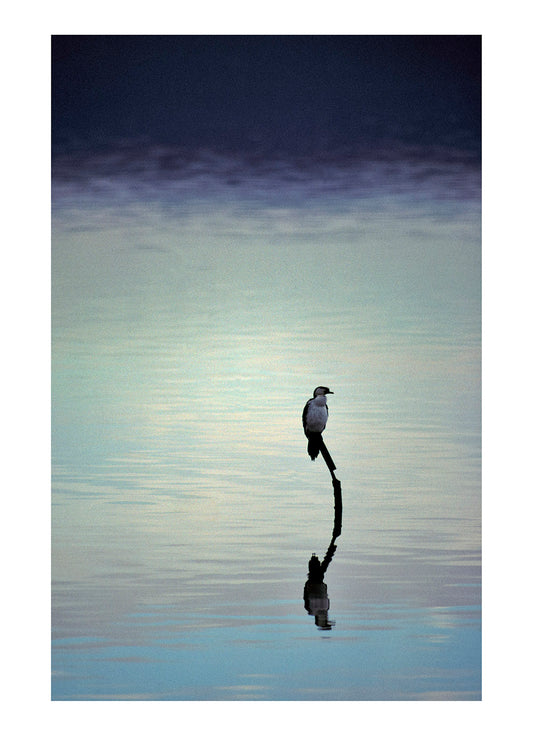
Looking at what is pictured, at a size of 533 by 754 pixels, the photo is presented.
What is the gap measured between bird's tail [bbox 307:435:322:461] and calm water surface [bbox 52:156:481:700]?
0.11 feet

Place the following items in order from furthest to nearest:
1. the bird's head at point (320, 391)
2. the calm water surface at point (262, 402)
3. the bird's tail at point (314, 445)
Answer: the bird's tail at point (314, 445), the bird's head at point (320, 391), the calm water surface at point (262, 402)

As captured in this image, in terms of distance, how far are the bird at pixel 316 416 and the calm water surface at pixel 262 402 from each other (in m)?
0.04

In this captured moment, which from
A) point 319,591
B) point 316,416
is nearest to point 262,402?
point 316,416

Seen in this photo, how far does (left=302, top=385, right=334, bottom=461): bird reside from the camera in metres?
4.99

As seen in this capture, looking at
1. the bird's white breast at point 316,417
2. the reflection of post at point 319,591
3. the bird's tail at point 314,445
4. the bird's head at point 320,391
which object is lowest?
the reflection of post at point 319,591

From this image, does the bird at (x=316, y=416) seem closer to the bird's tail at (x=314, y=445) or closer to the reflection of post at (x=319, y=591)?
the bird's tail at (x=314, y=445)

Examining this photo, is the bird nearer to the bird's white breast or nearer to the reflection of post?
the bird's white breast

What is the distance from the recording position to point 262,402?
16.5ft

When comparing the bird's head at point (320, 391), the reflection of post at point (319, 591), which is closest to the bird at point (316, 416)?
the bird's head at point (320, 391)

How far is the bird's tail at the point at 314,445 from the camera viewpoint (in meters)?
5.12

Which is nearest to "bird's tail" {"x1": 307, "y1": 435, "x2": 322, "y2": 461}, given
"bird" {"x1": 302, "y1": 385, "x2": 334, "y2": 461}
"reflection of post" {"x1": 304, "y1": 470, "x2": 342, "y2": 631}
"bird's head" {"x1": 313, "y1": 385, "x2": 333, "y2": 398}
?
"bird" {"x1": 302, "y1": 385, "x2": 334, "y2": 461}
